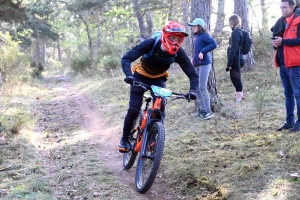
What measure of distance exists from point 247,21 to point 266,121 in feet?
21.7

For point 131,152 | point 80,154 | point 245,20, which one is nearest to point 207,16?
point 131,152

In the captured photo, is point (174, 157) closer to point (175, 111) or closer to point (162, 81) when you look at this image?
point (162, 81)

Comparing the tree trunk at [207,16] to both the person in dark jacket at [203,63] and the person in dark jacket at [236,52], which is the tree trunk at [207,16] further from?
the person in dark jacket at [236,52]

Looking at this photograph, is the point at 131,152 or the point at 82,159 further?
the point at 82,159

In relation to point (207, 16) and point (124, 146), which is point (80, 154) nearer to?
point (124, 146)

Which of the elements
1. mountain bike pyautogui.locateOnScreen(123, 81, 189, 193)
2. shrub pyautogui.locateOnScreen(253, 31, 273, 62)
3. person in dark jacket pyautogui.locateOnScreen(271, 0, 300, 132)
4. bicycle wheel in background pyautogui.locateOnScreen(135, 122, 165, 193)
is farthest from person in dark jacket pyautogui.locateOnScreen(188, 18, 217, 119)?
shrub pyautogui.locateOnScreen(253, 31, 273, 62)

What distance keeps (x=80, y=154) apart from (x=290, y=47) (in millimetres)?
4164

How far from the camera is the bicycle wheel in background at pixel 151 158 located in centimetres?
402

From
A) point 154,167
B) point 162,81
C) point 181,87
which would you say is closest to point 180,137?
point 162,81

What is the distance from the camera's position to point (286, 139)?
4.95 metres

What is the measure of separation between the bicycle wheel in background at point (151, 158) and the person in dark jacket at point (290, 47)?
2389mm

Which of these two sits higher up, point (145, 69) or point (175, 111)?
point (145, 69)

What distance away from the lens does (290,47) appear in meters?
5.06

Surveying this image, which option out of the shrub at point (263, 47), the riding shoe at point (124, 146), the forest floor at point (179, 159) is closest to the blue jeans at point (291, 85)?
the forest floor at point (179, 159)
